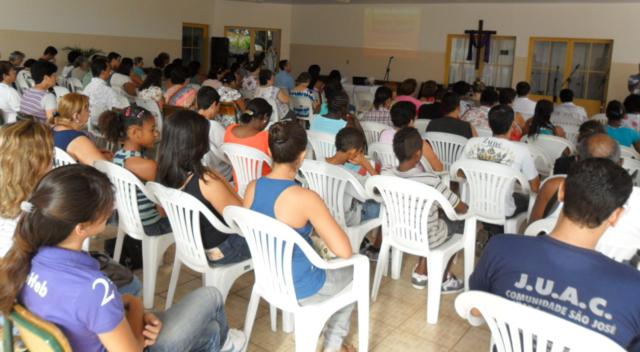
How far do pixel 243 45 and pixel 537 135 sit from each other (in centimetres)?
1059

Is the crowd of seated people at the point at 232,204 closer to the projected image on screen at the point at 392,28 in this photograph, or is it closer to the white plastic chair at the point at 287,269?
the white plastic chair at the point at 287,269

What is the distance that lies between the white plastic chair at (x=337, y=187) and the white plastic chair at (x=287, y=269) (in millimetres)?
862

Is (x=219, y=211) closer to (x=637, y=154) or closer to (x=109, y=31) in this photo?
(x=637, y=154)

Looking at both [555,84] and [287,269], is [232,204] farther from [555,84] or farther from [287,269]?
[555,84]

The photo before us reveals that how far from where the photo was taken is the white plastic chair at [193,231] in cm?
256

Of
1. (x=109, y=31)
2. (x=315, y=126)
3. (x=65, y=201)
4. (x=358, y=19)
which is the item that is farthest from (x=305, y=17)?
(x=65, y=201)

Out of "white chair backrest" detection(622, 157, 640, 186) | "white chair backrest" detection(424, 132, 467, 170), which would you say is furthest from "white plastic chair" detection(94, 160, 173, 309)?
"white chair backrest" detection(622, 157, 640, 186)

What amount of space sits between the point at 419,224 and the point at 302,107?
442 cm

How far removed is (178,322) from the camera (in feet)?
6.48

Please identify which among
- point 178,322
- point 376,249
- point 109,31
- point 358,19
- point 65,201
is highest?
point 358,19

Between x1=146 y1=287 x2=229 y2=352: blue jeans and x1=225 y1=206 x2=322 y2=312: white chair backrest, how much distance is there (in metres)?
0.27

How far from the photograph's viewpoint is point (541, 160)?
4516 millimetres

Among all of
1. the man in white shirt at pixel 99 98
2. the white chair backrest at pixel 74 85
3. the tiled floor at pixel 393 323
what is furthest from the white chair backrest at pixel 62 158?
the white chair backrest at pixel 74 85

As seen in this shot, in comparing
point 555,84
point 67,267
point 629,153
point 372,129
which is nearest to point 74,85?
point 372,129
